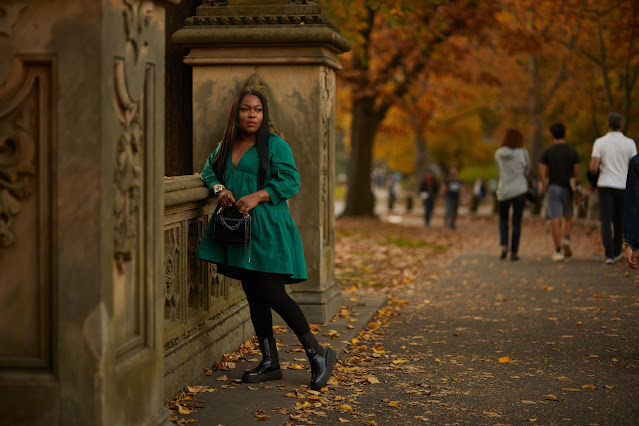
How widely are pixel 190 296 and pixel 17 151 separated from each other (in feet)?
8.85

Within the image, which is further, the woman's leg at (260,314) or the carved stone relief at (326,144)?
the carved stone relief at (326,144)

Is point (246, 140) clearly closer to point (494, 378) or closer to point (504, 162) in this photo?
point (494, 378)

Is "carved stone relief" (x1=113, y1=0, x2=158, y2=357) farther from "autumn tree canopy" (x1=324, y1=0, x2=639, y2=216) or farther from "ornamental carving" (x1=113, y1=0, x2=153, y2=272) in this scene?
"autumn tree canopy" (x1=324, y1=0, x2=639, y2=216)

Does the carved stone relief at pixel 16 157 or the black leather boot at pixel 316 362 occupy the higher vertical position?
the carved stone relief at pixel 16 157

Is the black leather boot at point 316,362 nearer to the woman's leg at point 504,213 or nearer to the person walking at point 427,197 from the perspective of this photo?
the woman's leg at point 504,213

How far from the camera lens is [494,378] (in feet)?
20.7

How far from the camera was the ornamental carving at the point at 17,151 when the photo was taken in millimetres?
3668

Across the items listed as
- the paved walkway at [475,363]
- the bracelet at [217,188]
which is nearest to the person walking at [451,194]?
the paved walkway at [475,363]

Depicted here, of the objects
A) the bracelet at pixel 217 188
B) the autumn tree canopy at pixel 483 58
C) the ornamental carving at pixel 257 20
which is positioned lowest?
the bracelet at pixel 217 188

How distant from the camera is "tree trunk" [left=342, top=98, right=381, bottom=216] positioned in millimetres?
24953

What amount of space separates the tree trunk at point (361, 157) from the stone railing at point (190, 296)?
59.2ft

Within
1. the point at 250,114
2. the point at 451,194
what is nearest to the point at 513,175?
the point at 250,114

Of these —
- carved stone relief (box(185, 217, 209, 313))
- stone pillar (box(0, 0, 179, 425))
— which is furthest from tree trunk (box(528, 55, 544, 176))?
stone pillar (box(0, 0, 179, 425))

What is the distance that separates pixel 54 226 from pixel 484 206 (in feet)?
132
